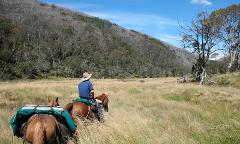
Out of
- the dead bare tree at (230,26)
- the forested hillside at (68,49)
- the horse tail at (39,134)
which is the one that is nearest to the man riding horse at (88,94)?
the horse tail at (39,134)

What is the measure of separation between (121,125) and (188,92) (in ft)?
64.0

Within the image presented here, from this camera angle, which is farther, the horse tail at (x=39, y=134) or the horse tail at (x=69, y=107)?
the horse tail at (x=69, y=107)

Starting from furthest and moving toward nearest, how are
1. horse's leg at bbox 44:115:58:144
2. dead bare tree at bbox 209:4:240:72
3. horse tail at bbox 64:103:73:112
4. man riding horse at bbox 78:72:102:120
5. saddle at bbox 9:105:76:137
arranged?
dead bare tree at bbox 209:4:240:72 < man riding horse at bbox 78:72:102:120 < horse tail at bbox 64:103:73:112 < saddle at bbox 9:105:76:137 < horse's leg at bbox 44:115:58:144

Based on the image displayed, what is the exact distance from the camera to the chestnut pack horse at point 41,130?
7.58 metres

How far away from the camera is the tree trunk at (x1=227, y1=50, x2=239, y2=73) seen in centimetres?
4879

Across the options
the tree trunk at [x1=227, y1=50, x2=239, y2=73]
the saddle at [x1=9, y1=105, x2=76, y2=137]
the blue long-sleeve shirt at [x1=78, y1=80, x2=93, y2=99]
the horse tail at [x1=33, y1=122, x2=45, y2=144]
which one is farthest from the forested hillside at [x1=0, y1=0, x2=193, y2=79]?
the horse tail at [x1=33, y1=122, x2=45, y2=144]

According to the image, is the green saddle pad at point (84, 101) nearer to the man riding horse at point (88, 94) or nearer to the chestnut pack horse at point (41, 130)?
the man riding horse at point (88, 94)

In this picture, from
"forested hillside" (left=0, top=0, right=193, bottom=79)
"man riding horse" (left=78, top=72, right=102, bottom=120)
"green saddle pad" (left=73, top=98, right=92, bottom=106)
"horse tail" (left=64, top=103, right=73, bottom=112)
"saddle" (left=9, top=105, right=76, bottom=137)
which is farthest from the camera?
"forested hillside" (left=0, top=0, right=193, bottom=79)

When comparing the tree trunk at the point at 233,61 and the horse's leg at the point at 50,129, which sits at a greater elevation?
the tree trunk at the point at 233,61

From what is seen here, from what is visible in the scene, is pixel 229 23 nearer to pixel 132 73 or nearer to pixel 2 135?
pixel 2 135

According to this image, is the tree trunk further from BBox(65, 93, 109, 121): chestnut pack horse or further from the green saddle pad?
BBox(65, 93, 109, 121): chestnut pack horse

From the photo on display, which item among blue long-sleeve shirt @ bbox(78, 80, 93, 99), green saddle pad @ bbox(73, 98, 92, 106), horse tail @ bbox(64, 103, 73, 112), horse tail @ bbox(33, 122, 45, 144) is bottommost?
horse tail @ bbox(33, 122, 45, 144)

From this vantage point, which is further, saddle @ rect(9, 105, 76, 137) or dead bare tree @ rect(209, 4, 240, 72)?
dead bare tree @ rect(209, 4, 240, 72)

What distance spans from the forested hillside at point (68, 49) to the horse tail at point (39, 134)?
5892 cm
